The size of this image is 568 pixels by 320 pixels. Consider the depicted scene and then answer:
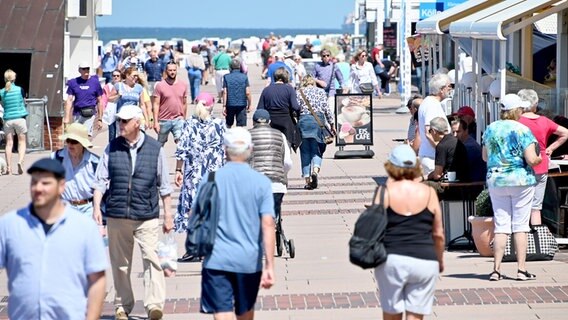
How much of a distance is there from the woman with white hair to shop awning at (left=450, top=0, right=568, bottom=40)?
49.8 inches

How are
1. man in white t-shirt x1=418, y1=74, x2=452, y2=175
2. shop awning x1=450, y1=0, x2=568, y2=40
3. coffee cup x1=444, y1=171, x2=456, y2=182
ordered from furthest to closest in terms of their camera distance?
man in white t-shirt x1=418, y1=74, x2=452, y2=175 < shop awning x1=450, y1=0, x2=568, y2=40 < coffee cup x1=444, y1=171, x2=456, y2=182

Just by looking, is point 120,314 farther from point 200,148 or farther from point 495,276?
point 495,276

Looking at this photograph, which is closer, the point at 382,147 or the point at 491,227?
the point at 491,227

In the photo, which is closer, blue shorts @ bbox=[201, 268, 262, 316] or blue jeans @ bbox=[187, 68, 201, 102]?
blue shorts @ bbox=[201, 268, 262, 316]

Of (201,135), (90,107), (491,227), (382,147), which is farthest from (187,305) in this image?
(382,147)

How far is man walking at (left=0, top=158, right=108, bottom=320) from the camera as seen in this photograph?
6008 millimetres

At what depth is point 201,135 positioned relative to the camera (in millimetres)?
11938

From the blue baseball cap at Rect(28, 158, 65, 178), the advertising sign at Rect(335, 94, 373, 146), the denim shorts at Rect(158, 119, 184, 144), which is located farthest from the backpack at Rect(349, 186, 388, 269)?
the advertising sign at Rect(335, 94, 373, 146)

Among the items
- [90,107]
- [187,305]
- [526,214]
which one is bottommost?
[187,305]

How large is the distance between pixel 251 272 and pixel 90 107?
521 inches

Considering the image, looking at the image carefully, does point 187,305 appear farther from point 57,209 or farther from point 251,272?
point 57,209

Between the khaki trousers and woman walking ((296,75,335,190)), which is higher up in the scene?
woman walking ((296,75,335,190))

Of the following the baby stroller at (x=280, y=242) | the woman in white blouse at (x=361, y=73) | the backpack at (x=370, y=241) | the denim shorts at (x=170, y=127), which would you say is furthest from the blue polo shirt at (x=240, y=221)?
the woman in white blouse at (x=361, y=73)

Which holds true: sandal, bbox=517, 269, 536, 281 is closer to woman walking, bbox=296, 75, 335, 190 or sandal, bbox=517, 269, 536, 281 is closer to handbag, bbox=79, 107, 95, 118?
woman walking, bbox=296, 75, 335, 190
